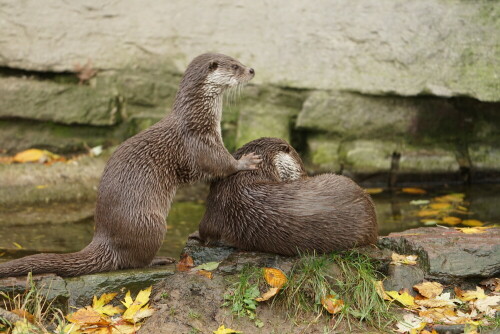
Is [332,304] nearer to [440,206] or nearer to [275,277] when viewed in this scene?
[275,277]

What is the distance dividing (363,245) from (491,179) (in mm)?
3137

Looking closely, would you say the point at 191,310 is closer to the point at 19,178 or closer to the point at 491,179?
the point at 19,178

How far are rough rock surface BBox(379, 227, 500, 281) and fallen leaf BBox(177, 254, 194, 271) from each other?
1.15 metres

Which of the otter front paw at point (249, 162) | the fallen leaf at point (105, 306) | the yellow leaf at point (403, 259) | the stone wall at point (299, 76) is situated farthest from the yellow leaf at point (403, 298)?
the stone wall at point (299, 76)

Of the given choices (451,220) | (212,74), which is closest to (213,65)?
(212,74)

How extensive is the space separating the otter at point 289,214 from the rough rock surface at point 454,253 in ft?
0.84

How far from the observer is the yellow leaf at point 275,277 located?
11.9 feet

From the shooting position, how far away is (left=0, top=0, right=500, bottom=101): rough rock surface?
660 cm

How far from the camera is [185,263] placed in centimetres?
398

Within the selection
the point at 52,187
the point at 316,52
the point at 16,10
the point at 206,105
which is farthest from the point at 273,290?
the point at 16,10

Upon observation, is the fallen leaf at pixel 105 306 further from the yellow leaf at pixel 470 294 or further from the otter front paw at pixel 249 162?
the yellow leaf at pixel 470 294

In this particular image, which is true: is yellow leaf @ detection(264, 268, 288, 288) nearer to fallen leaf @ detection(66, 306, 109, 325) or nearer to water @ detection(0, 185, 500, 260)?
fallen leaf @ detection(66, 306, 109, 325)

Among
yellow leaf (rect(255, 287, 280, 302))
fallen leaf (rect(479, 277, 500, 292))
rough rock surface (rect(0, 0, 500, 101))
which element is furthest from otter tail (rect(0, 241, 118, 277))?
rough rock surface (rect(0, 0, 500, 101))

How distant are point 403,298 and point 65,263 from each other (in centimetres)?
181
